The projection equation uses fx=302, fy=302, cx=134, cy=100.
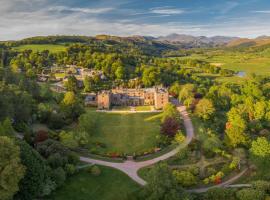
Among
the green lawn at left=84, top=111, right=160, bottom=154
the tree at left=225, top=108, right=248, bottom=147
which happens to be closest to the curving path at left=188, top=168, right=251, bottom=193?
the tree at left=225, top=108, right=248, bottom=147

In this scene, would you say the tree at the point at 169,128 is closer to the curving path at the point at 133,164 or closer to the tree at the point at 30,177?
the curving path at the point at 133,164

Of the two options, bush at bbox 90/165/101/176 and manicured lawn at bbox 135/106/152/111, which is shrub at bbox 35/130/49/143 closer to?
bush at bbox 90/165/101/176

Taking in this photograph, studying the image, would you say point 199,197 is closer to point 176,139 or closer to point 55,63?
point 176,139

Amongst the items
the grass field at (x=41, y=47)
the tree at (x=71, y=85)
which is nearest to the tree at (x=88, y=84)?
the tree at (x=71, y=85)

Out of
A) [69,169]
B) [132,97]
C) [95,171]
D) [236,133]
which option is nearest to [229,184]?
[236,133]

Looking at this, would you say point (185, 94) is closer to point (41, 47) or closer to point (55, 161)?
point (55, 161)

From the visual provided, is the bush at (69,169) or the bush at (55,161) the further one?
the bush at (69,169)

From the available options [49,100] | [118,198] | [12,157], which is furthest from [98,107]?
[12,157]
